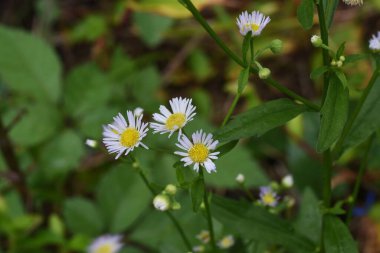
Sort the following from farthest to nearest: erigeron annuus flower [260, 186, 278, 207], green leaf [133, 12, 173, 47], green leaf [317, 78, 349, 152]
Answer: green leaf [133, 12, 173, 47]
erigeron annuus flower [260, 186, 278, 207]
green leaf [317, 78, 349, 152]

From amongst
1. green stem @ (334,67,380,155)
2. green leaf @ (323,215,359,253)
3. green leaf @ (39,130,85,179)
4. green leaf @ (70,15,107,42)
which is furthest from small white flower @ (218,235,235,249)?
green leaf @ (70,15,107,42)

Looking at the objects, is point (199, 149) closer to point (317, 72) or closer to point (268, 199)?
point (317, 72)

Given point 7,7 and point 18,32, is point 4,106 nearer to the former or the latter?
point 18,32

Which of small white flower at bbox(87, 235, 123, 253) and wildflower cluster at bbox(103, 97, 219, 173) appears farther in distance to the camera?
small white flower at bbox(87, 235, 123, 253)

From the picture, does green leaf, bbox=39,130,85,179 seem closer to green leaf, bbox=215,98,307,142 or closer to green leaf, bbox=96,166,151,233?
green leaf, bbox=96,166,151,233

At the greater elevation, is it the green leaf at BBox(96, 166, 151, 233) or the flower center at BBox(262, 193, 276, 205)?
the green leaf at BBox(96, 166, 151, 233)

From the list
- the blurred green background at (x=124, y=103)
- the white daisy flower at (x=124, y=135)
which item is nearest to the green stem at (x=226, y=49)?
the white daisy flower at (x=124, y=135)

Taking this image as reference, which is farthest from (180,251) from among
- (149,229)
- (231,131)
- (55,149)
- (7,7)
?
(7,7)
